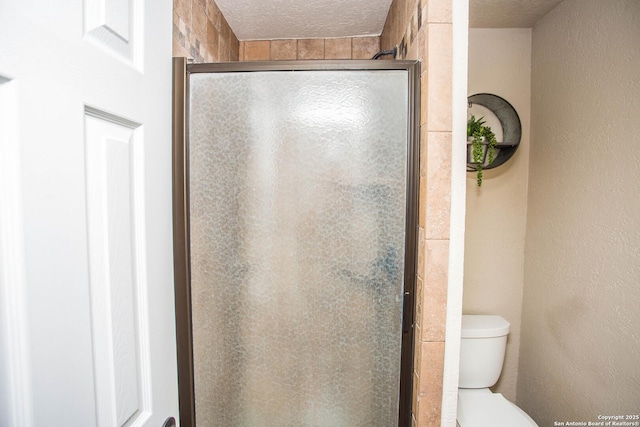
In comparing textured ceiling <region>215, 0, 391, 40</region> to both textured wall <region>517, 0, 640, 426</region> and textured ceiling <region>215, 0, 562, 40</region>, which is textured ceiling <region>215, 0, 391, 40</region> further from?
textured wall <region>517, 0, 640, 426</region>

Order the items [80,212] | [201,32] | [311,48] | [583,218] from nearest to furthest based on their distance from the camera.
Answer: [80,212] → [201,32] → [583,218] → [311,48]

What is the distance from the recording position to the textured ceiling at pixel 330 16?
4.54ft

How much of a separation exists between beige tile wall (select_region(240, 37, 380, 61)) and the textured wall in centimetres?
97

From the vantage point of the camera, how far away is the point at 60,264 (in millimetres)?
471

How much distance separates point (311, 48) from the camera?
1.76m

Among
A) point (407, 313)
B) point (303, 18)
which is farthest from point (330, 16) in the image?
point (407, 313)

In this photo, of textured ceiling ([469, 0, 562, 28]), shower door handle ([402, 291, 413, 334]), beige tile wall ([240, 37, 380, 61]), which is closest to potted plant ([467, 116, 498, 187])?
textured ceiling ([469, 0, 562, 28])

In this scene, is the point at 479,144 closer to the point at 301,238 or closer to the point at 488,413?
the point at 301,238

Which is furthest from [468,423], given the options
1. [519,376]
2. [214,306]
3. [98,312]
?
[98,312]

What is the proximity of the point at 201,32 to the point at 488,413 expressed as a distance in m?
2.10

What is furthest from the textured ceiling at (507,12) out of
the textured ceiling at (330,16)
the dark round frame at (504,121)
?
the dark round frame at (504,121)

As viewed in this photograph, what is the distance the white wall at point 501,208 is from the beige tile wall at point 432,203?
1036mm

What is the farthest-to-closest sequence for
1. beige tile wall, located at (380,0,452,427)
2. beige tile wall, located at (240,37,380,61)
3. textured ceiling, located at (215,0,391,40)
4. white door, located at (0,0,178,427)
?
beige tile wall, located at (240,37,380,61), textured ceiling, located at (215,0,391,40), beige tile wall, located at (380,0,452,427), white door, located at (0,0,178,427)

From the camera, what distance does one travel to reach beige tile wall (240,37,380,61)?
172cm
